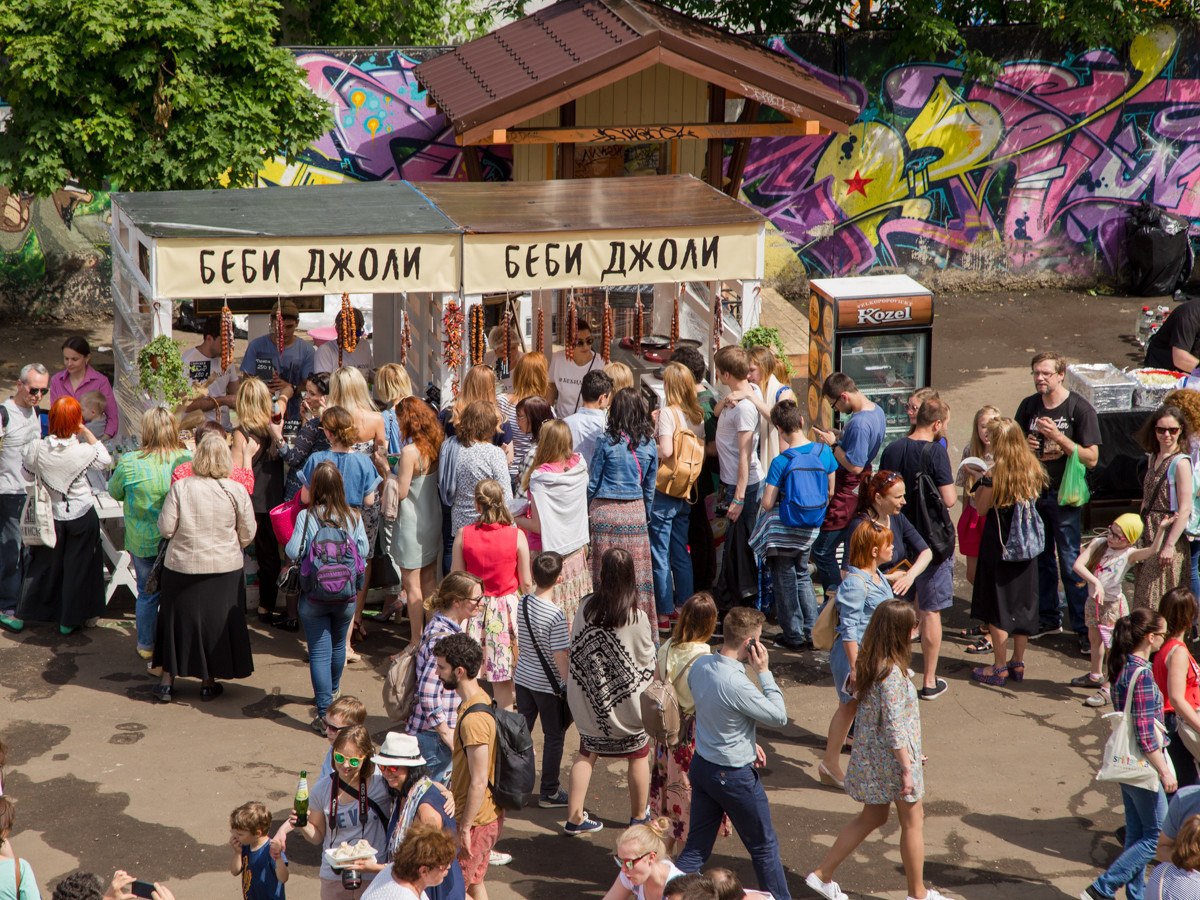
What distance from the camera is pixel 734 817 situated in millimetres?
5977

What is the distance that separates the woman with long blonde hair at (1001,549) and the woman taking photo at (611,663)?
286cm

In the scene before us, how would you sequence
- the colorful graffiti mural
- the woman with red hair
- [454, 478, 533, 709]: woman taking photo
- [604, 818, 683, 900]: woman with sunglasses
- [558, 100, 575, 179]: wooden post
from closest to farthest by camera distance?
[604, 818, 683, 900]: woman with sunglasses → [454, 478, 533, 709]: woman taking photo → the woman with red hair → [558, 100, 575, 179]: wooden post → the colorful graffiti mural

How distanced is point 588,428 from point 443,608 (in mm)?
2681

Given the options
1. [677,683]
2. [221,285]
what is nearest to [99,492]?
[221,285]

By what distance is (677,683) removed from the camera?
6254mm

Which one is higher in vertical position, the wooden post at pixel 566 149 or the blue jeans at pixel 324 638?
the wooden post at pixel 566 149

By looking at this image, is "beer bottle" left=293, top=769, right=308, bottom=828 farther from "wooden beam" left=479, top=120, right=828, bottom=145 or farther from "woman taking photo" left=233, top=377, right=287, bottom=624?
"wooden beam" left=479, top=120, right=828, bottom=145

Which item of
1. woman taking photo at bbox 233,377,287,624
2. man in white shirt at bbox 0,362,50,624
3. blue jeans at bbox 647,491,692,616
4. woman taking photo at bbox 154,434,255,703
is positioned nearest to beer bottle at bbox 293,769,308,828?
woman taking photo at bbox 154,434,255,703

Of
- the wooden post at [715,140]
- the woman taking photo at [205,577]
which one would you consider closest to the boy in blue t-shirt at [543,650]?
the woman taking photo at [205,577]

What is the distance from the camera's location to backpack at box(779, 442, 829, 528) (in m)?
8.46

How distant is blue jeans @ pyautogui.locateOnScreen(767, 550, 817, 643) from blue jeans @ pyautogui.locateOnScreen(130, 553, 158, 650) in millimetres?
3880

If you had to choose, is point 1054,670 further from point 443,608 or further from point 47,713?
point 47,713

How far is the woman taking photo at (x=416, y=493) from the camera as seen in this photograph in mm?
8477

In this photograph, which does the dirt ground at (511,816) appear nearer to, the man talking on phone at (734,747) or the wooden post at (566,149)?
the man talking on phone at (734,747)
